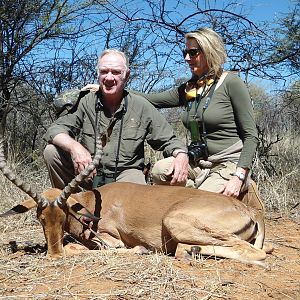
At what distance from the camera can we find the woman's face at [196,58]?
5.57m

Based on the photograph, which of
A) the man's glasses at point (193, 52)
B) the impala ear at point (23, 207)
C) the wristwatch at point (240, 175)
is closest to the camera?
the impala ear at point (23, 207)

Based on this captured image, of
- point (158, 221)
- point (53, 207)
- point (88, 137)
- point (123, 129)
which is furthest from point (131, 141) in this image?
point (53, 207)

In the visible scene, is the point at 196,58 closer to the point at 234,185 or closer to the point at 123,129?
the point at 123,129

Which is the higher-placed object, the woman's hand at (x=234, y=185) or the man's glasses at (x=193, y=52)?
the man's glasses at (x=193, y=52)

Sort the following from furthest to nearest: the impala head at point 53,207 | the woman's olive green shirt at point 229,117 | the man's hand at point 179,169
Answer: the man's hand at point 179,169 < the woman's olive green shirt at point 229,117 < the impala head at point 53,207

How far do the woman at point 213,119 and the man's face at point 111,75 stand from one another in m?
0.76

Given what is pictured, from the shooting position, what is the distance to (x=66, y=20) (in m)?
8.27

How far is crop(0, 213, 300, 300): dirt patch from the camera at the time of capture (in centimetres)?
345

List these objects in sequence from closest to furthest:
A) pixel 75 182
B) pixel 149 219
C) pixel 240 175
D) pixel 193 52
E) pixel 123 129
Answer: pixel 75 182, pixel 149 219, pixel 240 175, pixel 193 52, pixel 123 129

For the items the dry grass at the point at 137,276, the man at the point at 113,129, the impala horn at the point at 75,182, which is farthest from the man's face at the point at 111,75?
the dry grass at the point at 137,276

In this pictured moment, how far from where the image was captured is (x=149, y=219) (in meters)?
4.85

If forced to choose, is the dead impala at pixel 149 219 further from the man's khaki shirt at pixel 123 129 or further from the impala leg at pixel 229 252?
the man's khaki shirt at pixel 123 129

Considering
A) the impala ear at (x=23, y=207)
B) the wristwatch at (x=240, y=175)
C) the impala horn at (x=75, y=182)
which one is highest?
the impala horn at (x=75, y=182)

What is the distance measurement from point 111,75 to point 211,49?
1134mm
